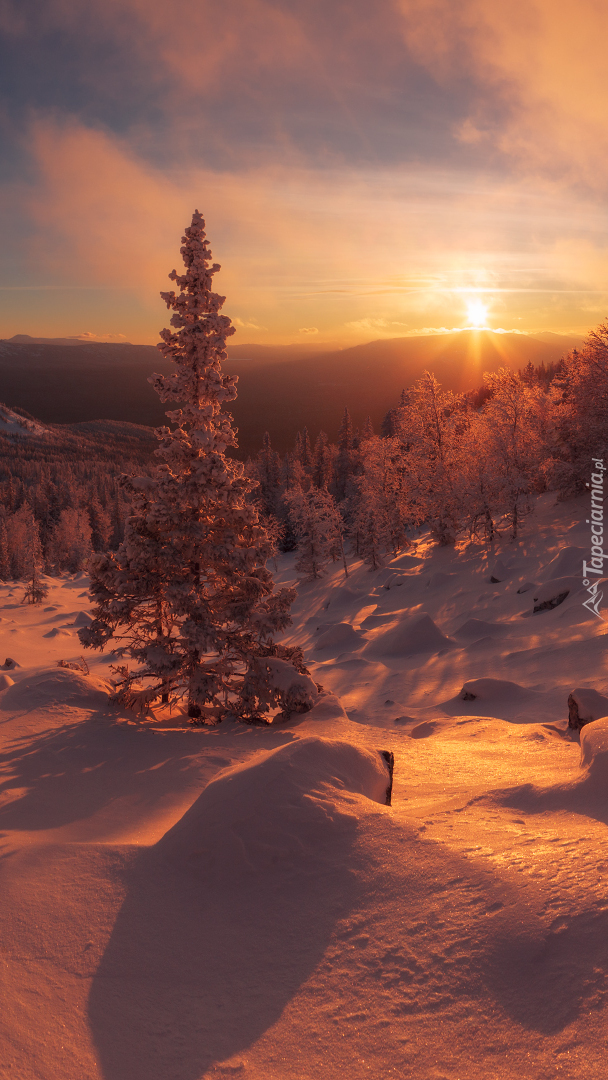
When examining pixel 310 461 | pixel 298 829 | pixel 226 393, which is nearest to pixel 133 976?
pixel 298 829

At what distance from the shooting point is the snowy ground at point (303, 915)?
9.76ft

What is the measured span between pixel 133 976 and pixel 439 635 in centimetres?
1757

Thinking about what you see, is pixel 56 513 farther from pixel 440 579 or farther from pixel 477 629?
pixel 477 629

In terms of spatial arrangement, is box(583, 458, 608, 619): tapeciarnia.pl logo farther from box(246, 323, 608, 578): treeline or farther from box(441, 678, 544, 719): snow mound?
box(441, 678, 544, 719): snow mound

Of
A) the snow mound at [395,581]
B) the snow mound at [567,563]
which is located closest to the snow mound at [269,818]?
the snow mound at [567,563]

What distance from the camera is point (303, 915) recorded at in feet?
13.2

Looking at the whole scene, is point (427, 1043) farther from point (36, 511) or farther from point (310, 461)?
point (36, 511)

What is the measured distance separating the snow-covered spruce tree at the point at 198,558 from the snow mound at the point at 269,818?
232 inches

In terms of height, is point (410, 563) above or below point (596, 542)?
below

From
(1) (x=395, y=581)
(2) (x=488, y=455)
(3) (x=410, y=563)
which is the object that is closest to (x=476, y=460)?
(2) (x=488, y=455)

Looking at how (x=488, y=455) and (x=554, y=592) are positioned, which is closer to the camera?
(x=554, y=592)

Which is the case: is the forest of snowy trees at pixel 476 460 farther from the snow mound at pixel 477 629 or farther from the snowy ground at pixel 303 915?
the snowy ground at pixel 303 915

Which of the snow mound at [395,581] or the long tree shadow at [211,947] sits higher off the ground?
the long tree shadow at [211,947]

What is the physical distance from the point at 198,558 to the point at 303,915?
8.60 metres
